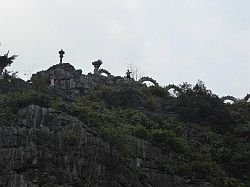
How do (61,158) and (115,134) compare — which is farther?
(115,134)

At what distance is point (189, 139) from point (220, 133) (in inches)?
141

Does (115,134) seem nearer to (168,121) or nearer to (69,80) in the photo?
(168,121)

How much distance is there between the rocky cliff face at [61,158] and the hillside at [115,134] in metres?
0.04

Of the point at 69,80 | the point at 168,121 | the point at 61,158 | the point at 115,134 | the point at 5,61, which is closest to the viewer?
the point at 61,158

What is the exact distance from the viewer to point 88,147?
25062mm

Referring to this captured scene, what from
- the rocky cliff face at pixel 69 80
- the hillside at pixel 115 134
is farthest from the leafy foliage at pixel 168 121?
the rocky cliff face at pixel 69 80

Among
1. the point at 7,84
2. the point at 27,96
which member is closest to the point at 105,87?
the point at 7,84

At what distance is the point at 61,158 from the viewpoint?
2392 centimetres

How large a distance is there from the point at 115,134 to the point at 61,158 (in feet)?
9.79

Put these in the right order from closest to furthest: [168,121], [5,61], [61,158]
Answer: [61,158] < [168,121] < [5,61]

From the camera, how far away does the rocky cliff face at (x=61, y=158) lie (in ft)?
74.7

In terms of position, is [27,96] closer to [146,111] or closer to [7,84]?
[7,84]

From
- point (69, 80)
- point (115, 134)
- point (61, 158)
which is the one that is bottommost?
point (61, 158)

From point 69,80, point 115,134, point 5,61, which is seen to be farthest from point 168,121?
point 5,61
